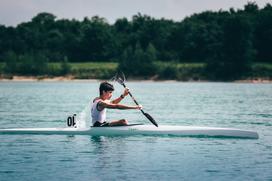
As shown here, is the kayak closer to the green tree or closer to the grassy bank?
the grassy bank

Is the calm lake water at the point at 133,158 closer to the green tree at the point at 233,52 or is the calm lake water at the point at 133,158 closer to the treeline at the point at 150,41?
the green tree at the point at 233,52

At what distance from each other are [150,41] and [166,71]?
2421cm

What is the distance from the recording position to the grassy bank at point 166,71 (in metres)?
128

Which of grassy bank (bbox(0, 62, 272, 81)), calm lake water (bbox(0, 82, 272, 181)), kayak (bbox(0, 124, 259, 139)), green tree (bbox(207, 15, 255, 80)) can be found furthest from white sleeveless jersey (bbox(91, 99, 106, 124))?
green tree (bbox(207, 15, 255, 80))

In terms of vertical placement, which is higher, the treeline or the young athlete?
the treeline

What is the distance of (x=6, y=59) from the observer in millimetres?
140000

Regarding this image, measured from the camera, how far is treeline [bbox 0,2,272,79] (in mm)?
134000

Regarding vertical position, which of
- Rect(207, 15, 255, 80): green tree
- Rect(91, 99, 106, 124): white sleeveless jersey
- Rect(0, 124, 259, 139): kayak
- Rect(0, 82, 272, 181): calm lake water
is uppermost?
Rect(207, 15, 255, 80): green tree

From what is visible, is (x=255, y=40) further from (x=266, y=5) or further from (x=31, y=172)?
(x=31, y=172)

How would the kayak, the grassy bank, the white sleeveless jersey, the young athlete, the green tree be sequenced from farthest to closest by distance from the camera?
1. the green tree
2. the grassy bank
3. the kayak
4. the white sleeveless jersey
5. the young athlete

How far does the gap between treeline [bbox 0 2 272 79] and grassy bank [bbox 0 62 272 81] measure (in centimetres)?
120

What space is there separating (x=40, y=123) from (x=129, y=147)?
35.5 ft

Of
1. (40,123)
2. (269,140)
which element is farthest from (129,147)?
(40,123)

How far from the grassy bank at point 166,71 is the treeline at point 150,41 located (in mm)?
1201
